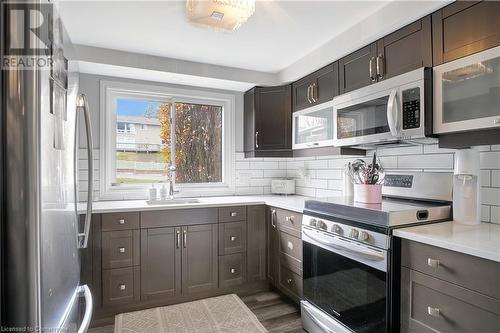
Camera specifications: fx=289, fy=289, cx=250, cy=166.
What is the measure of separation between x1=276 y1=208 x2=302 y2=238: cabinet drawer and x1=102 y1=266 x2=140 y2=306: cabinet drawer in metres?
1.31

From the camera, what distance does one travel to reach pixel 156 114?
3.21 m

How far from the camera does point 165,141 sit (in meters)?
3.24

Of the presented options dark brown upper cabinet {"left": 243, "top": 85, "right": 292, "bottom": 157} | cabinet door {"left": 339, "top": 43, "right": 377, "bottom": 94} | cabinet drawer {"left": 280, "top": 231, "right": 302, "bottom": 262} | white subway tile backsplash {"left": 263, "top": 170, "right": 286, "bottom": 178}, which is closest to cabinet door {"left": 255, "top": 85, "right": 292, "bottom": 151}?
dark brown upper cabinet {"left": 243, "top": 85, "right": 292, "bottom": 157}

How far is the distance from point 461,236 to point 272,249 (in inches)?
68.1

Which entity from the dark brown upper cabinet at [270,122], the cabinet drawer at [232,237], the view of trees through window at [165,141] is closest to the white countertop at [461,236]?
the cabinet drawer at [232,237]

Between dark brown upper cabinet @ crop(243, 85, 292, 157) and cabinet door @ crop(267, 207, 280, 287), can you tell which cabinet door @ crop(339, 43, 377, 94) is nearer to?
dark brown upper cabinet @ crop(243, 85, 292, 157)

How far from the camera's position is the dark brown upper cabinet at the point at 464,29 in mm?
1443

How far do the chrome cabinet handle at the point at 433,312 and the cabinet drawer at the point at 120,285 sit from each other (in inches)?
82.8

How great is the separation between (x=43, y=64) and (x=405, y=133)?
6.09ft

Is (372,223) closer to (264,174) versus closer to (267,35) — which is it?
(267,35)

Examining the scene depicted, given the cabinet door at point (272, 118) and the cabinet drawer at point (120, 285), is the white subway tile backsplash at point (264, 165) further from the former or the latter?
the cabinet drawer at point (120, 285)

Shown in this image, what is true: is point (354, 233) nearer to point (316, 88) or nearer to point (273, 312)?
point (273, 312)

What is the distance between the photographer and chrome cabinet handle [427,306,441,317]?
4.40 ft

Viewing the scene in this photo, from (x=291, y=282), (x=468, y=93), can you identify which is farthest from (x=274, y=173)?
(x=468, y=93)
